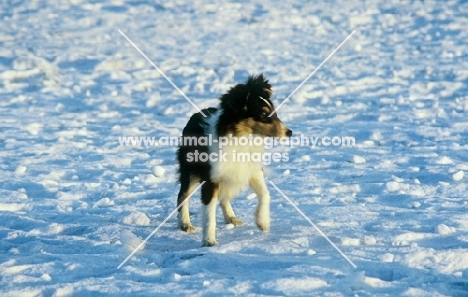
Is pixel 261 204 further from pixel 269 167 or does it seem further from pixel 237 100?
pixel 269 167

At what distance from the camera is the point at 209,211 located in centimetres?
640

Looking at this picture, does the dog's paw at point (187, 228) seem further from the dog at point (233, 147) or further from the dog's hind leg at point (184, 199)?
the dog at point (233, 147)

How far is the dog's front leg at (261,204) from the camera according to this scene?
21.4 ft

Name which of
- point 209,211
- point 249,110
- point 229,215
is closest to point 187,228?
point 229,215

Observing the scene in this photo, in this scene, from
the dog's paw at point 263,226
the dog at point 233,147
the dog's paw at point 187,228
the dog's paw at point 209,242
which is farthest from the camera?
the dog's paw at point 187,228

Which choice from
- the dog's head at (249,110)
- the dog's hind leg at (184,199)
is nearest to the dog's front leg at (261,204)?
the dog's head at (249,110)

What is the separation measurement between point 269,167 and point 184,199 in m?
2.34

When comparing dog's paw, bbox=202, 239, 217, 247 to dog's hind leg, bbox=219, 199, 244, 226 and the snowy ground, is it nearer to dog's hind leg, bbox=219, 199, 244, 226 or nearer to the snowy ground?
the snowy ground

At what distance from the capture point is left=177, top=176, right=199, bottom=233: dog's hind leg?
22.7 feet

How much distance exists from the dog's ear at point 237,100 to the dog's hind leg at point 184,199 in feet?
3.18

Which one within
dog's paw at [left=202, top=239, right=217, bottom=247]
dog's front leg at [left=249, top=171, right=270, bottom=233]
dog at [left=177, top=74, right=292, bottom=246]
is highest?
dog at [left=177, top=74, right=292, bottom=246]

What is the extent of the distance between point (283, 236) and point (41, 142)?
5.55 meters

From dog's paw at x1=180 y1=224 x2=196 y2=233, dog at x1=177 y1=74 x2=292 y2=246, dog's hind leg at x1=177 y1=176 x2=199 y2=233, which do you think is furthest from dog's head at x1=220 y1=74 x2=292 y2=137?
dog's paw at x1=180 y1=224 x2=196 y2=233

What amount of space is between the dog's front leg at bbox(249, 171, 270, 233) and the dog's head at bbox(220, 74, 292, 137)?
0.50m
